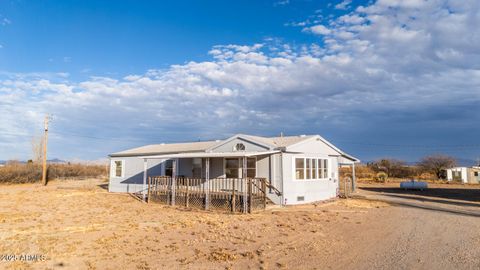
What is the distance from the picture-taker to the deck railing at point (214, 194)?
45.3 ft

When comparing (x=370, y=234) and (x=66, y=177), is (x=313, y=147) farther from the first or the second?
(x=66, y=177)

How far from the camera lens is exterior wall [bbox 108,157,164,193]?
69.3ft

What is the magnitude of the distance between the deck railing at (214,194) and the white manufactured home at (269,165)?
1.63ft

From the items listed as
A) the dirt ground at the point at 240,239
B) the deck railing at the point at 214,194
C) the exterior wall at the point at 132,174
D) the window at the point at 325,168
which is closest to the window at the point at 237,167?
the deck railing at the point at 214,194

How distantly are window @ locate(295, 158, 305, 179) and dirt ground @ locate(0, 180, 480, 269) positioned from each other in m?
2.88

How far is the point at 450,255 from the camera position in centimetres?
705

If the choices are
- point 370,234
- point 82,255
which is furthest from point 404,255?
point 82,255

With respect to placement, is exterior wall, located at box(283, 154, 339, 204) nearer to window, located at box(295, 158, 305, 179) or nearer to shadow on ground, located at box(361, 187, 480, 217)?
window, located at box(295, 158, 305, 179)

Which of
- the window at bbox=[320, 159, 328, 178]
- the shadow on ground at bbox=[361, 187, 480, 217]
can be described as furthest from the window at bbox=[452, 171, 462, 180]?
the window at bbox=[320, 159, 328, 178]

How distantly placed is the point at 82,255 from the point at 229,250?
321 cm

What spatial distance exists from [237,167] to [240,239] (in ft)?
26.4

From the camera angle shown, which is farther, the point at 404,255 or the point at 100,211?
the point at 100,211

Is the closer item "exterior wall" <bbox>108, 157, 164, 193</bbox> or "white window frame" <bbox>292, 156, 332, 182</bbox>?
"white window frame" <bbox>292, 156, 332, 182</bbox>

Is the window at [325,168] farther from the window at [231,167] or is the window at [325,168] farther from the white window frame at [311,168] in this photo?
the window at [231,167]
